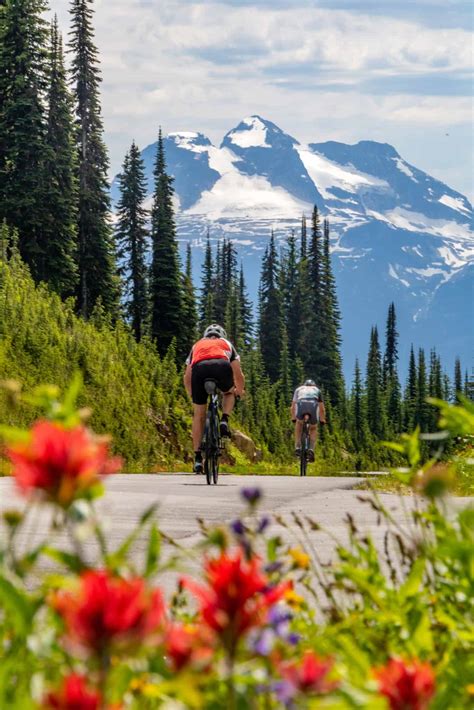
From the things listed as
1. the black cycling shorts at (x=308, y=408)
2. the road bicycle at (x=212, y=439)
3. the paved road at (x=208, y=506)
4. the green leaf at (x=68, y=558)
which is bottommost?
the green leaf at (x=68, y=558)

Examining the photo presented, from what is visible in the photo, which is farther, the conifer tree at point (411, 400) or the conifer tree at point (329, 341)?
the conifer tree at point (411, 400)

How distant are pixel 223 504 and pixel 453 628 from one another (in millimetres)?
7380

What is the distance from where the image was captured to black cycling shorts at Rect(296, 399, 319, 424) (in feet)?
68.6

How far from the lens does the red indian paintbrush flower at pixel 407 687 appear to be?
118cm

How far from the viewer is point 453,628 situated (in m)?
2.46

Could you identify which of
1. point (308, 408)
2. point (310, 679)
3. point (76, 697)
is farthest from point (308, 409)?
point (76, 697)

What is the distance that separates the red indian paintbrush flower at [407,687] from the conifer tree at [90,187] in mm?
52114

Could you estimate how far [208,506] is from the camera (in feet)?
30.9

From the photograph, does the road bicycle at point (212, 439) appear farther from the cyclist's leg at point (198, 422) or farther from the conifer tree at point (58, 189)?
the conifer tree at point (58, 189)

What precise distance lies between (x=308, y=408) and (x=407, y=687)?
19790 millimetres

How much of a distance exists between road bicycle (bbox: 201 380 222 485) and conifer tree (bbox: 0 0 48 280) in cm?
3326

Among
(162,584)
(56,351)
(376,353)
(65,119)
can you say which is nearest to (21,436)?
(162,584)

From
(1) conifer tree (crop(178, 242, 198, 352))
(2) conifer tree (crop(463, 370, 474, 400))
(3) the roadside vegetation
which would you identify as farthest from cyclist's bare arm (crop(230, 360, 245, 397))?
(1) conifer tree (crop(178, 242, 198, 352))

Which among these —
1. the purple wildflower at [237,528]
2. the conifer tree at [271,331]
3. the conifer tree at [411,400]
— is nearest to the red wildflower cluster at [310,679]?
the purple wildflower at [237,528]
